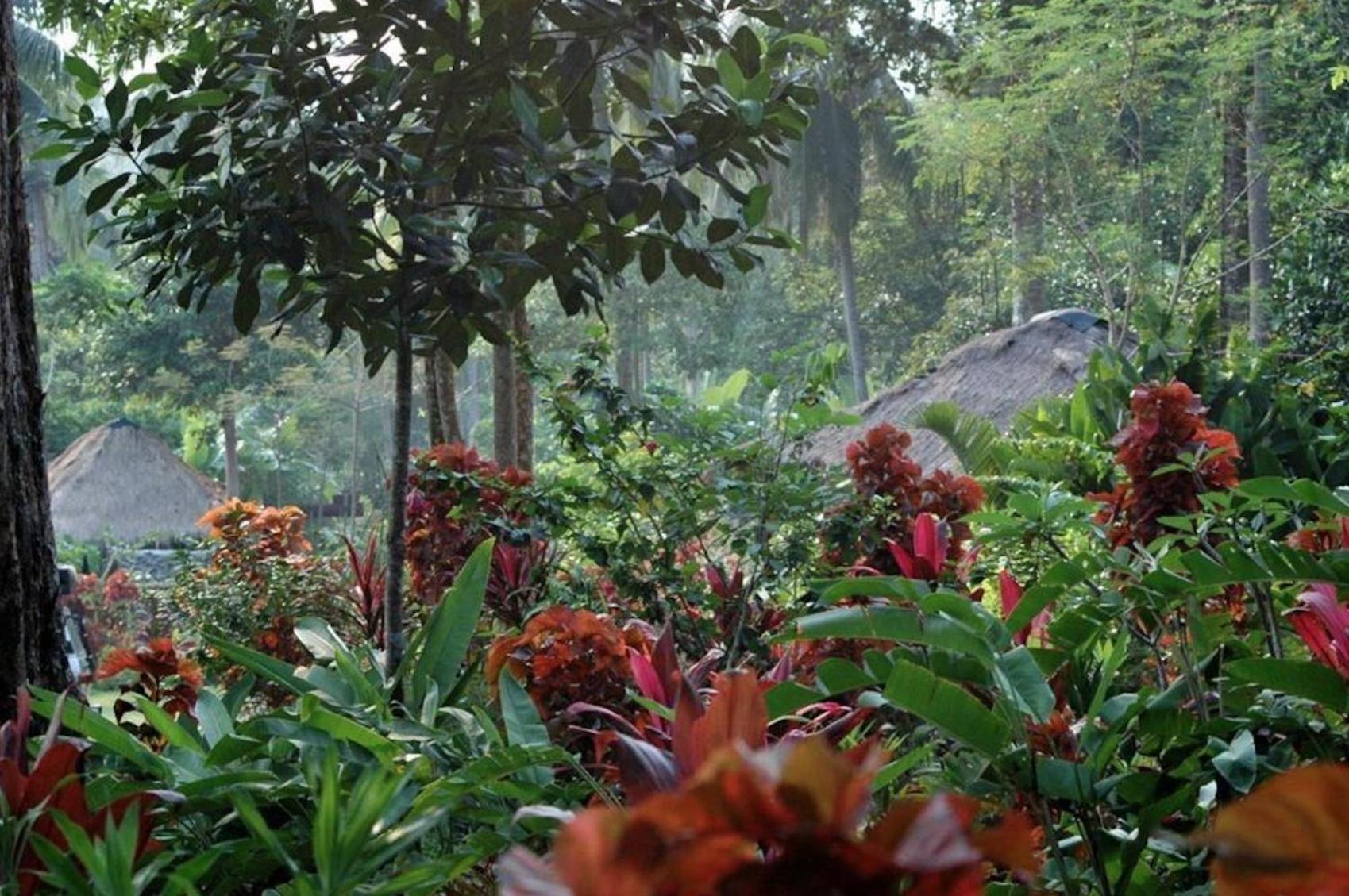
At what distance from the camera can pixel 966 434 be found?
1012 centimetres

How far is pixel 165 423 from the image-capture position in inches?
1500

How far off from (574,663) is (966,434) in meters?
8.53

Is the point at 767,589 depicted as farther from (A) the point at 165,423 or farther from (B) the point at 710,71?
(A) the point at 165,423

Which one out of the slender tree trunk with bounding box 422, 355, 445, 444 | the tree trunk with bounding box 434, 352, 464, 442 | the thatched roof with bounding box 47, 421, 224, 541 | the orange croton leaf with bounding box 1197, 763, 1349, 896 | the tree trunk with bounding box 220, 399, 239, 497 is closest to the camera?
the orange croton leaf with bounding box 1197, 763, 1349, 896

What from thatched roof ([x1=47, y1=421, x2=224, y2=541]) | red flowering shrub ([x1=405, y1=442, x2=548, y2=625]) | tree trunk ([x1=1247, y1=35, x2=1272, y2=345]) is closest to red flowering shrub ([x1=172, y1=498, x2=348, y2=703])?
red flowering shrub ([x1=405, y1=442, x2=548, y2=625])

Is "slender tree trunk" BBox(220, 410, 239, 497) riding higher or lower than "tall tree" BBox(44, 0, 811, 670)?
lower

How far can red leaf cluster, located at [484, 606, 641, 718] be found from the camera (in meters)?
1.86

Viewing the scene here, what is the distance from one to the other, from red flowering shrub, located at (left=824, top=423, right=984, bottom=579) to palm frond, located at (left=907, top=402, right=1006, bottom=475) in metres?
5.60

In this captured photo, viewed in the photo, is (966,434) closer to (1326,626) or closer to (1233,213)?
(1326,626)

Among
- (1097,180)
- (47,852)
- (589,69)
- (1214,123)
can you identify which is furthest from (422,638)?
(1097,180)

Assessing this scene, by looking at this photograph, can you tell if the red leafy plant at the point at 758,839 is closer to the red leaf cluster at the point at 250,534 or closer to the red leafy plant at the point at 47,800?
the red leafy plant at the point at 47,800

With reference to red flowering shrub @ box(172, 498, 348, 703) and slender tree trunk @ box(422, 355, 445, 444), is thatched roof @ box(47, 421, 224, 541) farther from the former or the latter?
red flowering shrub @ box(172, 498, 348, 703)

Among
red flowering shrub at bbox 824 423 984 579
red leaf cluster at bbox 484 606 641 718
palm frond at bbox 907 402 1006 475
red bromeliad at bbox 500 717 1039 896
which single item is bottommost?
palm frond at bbox 907 402 1006 475

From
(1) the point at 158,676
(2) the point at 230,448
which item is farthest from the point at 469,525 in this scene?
(2) the point at 230,448
